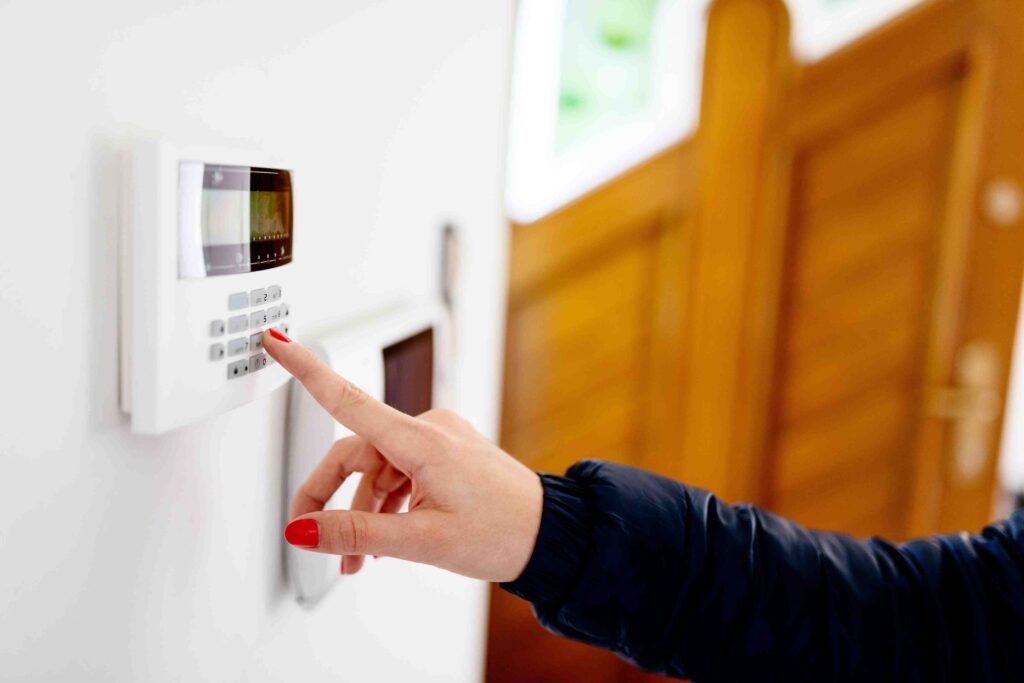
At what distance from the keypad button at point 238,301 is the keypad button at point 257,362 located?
3cm

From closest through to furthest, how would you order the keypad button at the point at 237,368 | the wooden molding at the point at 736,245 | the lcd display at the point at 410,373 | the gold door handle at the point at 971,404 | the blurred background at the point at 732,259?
the keypad button at the point at 237,368 → the lcd display at the point at 410,373 → the blurred background at the point at 732,259 → the wooden molding at the point at 736,245 → the gold door handle at the point at 971,404

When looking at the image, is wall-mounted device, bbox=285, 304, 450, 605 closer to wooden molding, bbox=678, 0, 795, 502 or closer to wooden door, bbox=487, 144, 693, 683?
wooden door, bbox=487, 144, 693, 683

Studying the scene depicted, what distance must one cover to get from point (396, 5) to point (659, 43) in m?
Result: 0.95

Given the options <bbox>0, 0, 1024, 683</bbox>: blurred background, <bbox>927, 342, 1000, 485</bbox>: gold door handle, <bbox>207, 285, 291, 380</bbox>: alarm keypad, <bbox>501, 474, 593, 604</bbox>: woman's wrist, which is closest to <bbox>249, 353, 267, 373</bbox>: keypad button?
<bbox>207, 285, 291, 380</bbox>: alarm keypad

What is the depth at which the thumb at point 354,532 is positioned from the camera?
497 millimetres

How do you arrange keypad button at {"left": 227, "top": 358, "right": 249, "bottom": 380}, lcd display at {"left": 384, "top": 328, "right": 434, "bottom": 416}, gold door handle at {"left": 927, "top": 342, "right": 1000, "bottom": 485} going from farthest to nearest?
gold door handle at {"left": 927, "top": 342, "right": 1000, "bottom": 485} → lcd display at {"left": 384, "top": 328, "right": 434, "bottom": 416} → keypad button at {"left": 227, "top": 358, "right": 249, "bottom": 380}

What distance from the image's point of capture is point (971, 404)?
1693 millimetres

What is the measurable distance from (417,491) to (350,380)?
0.15 meters

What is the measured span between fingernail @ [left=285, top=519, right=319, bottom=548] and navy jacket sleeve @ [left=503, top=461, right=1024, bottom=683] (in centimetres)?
18

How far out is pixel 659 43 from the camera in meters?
1.63

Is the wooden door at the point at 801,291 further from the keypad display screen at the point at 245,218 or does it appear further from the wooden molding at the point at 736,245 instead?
the keypad display screen at the point at 245,218

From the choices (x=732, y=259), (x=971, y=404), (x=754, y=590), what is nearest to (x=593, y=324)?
(x=732, y=259)

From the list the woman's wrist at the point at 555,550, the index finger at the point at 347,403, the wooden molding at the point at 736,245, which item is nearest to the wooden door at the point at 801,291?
the wooden molding at the point at 736,245

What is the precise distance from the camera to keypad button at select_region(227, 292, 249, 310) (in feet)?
1.48
